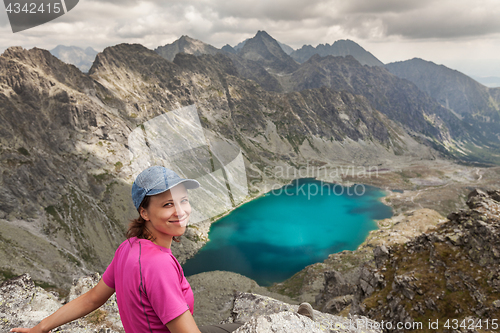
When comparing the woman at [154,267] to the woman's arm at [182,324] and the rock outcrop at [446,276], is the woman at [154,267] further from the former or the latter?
the rock outcrop at [446,276]

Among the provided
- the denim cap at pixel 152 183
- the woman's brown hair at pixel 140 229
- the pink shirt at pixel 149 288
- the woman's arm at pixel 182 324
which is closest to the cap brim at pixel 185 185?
the denim cap at pixel 152 183

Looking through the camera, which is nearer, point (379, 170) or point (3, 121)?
point (3, 121)

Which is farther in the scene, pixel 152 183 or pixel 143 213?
pixel 143 213

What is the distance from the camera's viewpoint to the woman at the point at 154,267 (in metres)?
2.61

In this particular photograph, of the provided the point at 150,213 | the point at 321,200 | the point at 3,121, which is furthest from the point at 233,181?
the point at 150,213

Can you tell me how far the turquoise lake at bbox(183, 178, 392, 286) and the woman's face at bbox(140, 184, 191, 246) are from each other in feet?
204

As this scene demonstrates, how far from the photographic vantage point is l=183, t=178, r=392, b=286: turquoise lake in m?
67.5

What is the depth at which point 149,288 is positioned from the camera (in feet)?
8.69

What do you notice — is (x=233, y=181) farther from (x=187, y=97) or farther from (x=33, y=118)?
(x=33, y=118)

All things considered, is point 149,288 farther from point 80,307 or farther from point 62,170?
point 62,170

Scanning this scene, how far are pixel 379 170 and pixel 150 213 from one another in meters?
202

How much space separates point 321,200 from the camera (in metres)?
123

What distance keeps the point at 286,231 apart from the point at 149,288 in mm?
89888

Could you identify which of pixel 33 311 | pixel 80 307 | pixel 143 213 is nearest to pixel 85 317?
pixel 33 311
